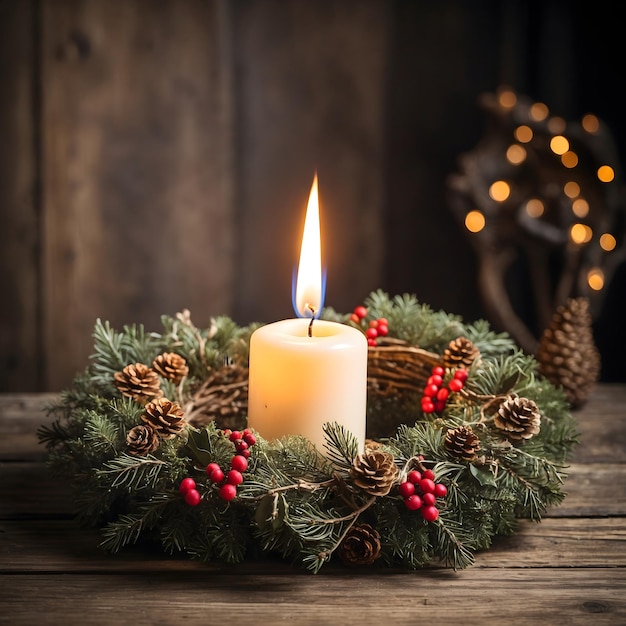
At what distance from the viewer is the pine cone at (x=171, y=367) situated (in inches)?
32.6

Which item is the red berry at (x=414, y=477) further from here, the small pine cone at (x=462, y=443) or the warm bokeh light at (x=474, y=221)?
the warm bokeh light at (x=474, y=221)

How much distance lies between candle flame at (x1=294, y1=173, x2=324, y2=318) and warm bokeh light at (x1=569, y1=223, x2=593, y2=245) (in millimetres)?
1011

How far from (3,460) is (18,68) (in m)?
1.24

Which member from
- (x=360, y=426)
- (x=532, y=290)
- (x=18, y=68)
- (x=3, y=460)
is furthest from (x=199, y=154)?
(x=360, y=426)

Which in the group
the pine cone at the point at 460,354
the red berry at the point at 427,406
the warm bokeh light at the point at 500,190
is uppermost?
the warm bokeh light at the point at 500,190

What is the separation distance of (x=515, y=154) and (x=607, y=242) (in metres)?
0.26

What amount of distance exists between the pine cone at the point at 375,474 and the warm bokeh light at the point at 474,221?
1152 mm

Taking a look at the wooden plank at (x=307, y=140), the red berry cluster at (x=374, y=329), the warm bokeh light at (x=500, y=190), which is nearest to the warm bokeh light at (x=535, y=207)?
the warm bokeh light at (x=500, y=190)

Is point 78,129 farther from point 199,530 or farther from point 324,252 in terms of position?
point 199,530

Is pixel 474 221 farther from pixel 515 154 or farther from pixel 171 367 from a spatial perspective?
pixel 171 367

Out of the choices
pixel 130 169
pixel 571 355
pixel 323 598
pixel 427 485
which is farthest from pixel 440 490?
pixel 130 169

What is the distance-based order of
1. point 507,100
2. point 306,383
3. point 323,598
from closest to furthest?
→ point 323,598
point 306,383
point 507,100

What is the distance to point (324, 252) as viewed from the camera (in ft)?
6.74

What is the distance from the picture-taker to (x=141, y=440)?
67cm
